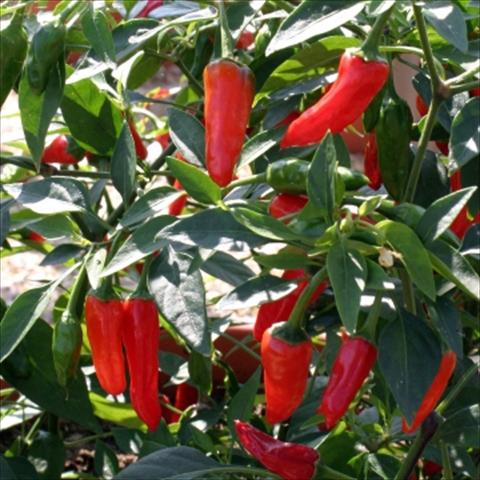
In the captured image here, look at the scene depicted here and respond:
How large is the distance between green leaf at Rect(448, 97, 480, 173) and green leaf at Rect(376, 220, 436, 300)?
127 millimetres

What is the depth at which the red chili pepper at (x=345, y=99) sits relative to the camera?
0.89m

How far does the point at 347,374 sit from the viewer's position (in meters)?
0.93

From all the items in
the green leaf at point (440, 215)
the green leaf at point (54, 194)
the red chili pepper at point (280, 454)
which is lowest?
the red chili pepper at point (280, 454)

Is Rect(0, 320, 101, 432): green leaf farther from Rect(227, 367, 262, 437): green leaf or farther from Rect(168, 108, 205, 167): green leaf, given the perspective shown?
Rect(168, 108, 205, 167): green leaf

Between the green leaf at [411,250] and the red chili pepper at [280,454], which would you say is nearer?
the green leaf at [411,250]

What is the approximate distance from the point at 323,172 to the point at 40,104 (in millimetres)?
305

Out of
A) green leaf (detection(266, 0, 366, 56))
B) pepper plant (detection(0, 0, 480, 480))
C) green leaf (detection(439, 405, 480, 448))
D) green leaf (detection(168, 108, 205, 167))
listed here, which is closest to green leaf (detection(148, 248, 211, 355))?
pepper plant (detection(0, 0, 480, 480))

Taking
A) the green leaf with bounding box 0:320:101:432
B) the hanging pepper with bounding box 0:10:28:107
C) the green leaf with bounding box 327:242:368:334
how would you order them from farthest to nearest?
the green leaf with bounding box 0:320:101:432, the hanging pepper with bounding box 0:10:28:107, the green leaf with bounding box 327:242:368:334

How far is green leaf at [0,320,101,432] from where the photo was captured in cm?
122

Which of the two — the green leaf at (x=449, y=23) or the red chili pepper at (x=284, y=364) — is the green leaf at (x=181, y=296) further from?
the green leaf at (x=449, y=23)

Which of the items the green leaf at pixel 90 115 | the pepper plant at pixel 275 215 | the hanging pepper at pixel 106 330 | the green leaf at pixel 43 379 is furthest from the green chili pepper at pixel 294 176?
the green leaf at pixel 43 379

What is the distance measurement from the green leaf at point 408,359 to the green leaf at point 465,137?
133mm

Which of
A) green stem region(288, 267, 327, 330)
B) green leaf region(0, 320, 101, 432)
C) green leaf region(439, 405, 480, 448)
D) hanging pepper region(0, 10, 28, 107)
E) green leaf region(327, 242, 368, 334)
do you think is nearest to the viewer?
green leaf region(327, 242, 368, 334)

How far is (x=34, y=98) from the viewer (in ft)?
3.20
